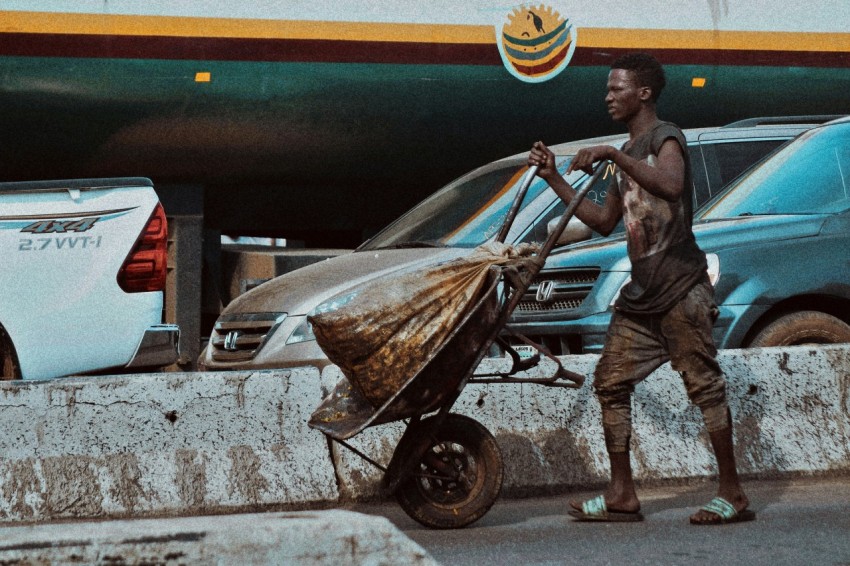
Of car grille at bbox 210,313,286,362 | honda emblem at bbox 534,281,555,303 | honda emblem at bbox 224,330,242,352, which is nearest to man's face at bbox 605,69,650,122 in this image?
honda emblem at bbox 534,281,555,303

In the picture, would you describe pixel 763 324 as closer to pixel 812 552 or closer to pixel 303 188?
pixel 812 552

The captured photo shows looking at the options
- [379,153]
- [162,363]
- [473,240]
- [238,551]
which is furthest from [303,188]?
[238,551]

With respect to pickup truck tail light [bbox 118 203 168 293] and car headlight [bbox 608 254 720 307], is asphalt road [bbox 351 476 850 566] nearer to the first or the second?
car headlight [bbox 608 254 720 307]

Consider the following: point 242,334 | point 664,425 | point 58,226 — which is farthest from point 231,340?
point 664,425

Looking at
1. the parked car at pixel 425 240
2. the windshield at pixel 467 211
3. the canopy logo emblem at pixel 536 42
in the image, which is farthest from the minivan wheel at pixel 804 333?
the canopy logo emblem at pixel 536 42

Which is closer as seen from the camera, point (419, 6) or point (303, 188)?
point (419, 6)

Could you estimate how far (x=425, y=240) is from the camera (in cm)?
855

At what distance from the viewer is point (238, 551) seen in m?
Result: 3.22

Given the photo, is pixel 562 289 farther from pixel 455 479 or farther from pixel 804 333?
pixel 455 479

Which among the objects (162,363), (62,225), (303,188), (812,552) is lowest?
(812,552)

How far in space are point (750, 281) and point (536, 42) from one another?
5.85 metres

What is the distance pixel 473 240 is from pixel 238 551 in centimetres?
521

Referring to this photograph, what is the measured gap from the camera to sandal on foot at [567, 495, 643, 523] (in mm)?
5469

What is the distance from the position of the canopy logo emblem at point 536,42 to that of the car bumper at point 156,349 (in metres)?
6.42
